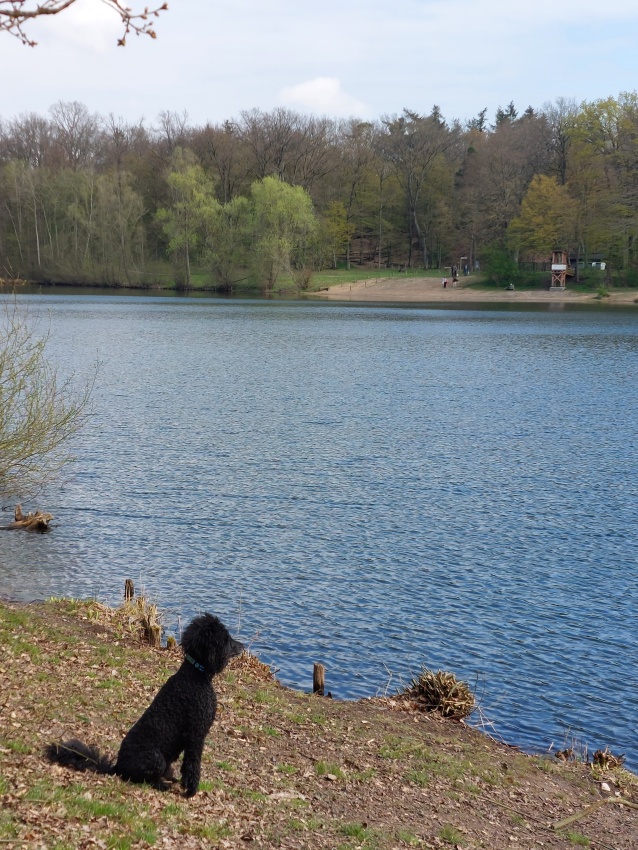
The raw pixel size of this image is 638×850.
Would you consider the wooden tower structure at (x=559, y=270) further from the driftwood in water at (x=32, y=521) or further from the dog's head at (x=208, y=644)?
the dog's head at (x=208, y=644)

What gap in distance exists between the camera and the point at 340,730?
11203 millimetres

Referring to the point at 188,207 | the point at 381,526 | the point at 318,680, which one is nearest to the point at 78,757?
the point at 318,680

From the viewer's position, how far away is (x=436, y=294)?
10731 cm

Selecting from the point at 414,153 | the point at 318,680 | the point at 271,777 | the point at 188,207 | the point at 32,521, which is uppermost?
the point at 414,153

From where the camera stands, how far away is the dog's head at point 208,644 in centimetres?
783

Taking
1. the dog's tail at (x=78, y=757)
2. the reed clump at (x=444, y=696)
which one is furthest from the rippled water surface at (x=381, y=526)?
the dog's tail at (x=78, y=757)

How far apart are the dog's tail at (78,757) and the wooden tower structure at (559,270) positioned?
10008 centimetres

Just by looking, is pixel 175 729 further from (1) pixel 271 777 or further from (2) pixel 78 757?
(1) pixel 271 777

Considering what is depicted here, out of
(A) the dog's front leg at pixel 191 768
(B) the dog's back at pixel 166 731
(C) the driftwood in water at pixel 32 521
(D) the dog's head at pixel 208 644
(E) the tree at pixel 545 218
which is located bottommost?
(C) the driftwood in water at pixel 32 521

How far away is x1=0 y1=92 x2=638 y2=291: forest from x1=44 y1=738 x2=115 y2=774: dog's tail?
9384 centimetres

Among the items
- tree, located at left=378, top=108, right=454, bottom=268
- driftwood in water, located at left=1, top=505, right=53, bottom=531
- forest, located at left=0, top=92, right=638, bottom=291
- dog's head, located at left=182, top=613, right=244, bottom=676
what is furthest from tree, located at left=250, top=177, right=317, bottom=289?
dog's head, located at left=182, top=613, right=244, bottom=676

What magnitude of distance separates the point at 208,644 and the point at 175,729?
0.78 metres

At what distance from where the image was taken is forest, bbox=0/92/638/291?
324 ft

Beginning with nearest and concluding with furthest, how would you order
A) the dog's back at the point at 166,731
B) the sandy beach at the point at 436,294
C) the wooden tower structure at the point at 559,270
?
the dog's back at the point at 166,731, the sandy beach at the point at 436,294, the wooden tower structure at the point at 559,270
